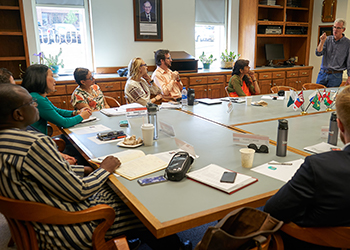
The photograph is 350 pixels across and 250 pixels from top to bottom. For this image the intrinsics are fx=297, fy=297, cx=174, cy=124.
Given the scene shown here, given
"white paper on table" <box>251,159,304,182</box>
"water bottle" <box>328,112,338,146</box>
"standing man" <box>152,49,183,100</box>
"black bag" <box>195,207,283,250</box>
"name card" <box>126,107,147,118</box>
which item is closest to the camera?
"black bag" <box>195,207,283,250</box>

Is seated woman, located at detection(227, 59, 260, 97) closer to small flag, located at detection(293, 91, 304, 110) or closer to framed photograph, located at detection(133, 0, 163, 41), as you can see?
small flag, located at detection(293, 91, 304, 110)

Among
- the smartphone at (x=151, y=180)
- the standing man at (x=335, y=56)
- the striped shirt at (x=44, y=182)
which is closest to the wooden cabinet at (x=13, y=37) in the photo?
the striped shirt at (x=44, y=182)

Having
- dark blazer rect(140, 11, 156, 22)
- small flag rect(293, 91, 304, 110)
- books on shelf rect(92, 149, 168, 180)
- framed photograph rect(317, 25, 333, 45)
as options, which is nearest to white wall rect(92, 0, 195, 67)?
dark blazer rect(140, 11, 156, 22)

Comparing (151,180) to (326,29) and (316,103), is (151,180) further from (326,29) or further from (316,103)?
(326,29)

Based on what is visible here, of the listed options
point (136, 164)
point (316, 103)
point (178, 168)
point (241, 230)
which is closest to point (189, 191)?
point (178, 168)

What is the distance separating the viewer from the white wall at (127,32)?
519 centimetres

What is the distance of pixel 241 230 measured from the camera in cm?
109

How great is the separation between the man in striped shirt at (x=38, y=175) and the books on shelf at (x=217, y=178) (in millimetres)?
476

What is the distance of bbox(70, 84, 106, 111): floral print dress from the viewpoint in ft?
10.3

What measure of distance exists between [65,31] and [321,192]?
5.11 m

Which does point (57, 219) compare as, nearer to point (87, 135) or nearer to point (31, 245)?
point (31, 245)

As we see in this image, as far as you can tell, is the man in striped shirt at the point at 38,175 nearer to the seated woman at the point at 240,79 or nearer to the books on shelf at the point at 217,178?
the books on shelf at the point at 217,178

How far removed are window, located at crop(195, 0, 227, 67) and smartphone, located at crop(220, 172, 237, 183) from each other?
205 inches

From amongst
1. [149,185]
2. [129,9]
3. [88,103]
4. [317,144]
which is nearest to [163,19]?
[129,9]
